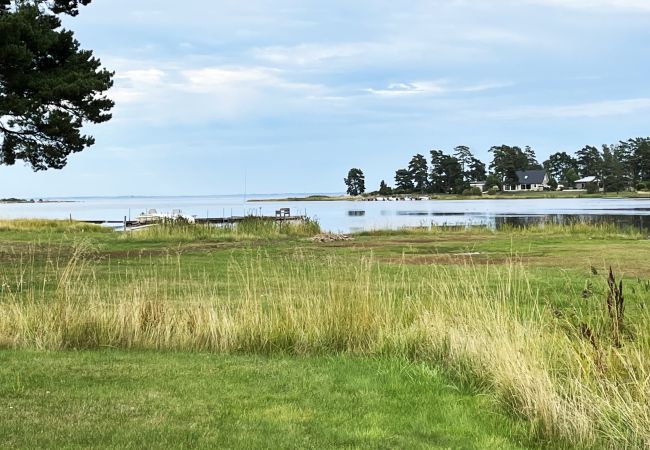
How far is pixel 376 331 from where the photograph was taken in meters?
8.09

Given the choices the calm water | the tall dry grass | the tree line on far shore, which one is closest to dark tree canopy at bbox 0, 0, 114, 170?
the tall dry grass

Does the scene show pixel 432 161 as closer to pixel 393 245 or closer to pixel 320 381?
pixel 393 245

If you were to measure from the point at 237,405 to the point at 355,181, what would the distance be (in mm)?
161611

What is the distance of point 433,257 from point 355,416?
14877 mm

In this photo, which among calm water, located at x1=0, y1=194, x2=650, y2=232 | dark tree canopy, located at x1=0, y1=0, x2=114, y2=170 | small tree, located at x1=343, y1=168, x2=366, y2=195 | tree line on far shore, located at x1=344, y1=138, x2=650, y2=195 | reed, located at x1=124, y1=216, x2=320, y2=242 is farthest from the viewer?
small tree, located at x1=343, y1=168, x2=366, y2=195

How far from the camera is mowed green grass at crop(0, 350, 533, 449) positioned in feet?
15.8

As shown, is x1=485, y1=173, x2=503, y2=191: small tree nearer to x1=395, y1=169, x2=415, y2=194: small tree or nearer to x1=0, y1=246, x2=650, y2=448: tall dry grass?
x1=395, y1=169, x2=415, y2=194: small tree

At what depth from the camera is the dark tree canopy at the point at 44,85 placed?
1559 cm

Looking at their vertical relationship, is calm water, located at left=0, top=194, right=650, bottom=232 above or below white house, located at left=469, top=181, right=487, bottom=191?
below

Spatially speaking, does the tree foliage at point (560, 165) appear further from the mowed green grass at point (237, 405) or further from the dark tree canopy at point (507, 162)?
the mowed green grass at point (237, 405)

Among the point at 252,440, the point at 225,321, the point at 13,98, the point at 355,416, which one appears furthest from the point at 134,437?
the point at 13,98

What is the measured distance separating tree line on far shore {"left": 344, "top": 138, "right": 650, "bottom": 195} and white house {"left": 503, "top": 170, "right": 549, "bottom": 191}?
1.39 meters

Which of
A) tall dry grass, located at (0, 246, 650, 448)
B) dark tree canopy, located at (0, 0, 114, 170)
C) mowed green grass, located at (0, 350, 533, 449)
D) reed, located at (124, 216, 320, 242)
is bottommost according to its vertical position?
mowed green grass, located at (0, 350, 533, 449)

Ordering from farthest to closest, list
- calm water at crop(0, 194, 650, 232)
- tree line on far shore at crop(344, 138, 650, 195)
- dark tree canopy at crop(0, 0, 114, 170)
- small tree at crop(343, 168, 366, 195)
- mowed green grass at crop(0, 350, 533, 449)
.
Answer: small tree at crop(343, 168, 366, 195)
tree line on far shore at crop(344, 138, 650, 195)
calm water at crop(0, 194, 650, 232)
dark tree canopy at crop(0, 0, 114, 170)
mowed green grass at crop(0, 350, 533, 449)
